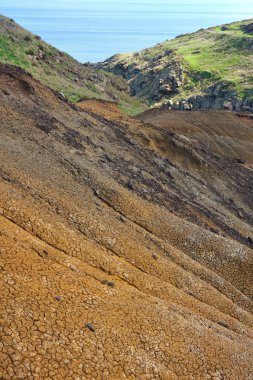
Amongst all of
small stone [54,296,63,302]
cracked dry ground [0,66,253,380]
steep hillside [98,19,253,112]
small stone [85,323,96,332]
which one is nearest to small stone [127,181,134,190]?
cracked dry ground [0,66,253,380]

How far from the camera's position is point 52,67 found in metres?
62.0

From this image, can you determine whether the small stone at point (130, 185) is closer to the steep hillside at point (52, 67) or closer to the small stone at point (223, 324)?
the small stone at point (223, 324)

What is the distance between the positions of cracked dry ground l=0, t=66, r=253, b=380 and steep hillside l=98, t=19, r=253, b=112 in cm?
7818

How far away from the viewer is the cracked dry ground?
476 inches

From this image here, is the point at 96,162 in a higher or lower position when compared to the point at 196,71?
lower

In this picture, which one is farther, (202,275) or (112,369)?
(202,275)

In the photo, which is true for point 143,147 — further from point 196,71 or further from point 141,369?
point 196,71

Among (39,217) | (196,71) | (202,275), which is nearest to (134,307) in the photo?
(39,217)

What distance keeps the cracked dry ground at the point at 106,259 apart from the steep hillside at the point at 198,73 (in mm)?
78181

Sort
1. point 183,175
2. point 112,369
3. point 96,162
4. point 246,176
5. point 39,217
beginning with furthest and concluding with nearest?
point 246,176 < point 183,175 < point 96,162 < point 39,217 < point 112,369

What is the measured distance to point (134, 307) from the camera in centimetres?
1466

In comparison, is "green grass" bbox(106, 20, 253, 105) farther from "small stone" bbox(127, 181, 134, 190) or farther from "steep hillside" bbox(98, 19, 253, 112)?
"small stone" bbox(127, 181, 134, 190)

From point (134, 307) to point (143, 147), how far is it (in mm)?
24843

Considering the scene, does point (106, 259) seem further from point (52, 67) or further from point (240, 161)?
point (52, 67)
